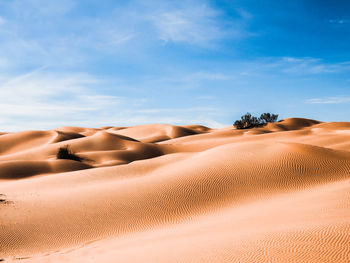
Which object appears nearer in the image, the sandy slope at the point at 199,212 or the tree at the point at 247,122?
the sandy slope at the point at 199,212

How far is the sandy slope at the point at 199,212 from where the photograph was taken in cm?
500

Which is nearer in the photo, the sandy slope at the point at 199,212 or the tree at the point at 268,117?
the sandy slope at the point at 199,212

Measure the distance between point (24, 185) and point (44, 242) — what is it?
28.3 feet

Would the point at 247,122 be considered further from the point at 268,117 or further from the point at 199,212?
the point at 199,212

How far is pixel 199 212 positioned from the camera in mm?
9719

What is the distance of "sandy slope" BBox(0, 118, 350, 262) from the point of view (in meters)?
5.00

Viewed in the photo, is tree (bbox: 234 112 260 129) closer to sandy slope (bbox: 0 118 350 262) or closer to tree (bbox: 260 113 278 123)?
tree (bbox: 260 113 278 123)

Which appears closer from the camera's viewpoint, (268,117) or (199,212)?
(199,212)

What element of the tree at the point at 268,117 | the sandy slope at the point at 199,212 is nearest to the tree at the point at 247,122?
the tree at the point at 268,117

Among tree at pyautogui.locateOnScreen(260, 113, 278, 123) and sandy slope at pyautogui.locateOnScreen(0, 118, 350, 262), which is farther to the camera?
tree at pyautogui.locateOnScreen(260, 113, 278, 123)

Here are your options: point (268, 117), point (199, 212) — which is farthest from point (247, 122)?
point (199, 212)

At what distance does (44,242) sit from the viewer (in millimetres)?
7613

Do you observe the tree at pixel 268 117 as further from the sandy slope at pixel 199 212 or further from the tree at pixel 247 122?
the sandy slope at pixel 199 212

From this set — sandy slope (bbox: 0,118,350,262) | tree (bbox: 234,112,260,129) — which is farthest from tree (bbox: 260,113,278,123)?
sandy slope (bbox: 0,118,350,262)
